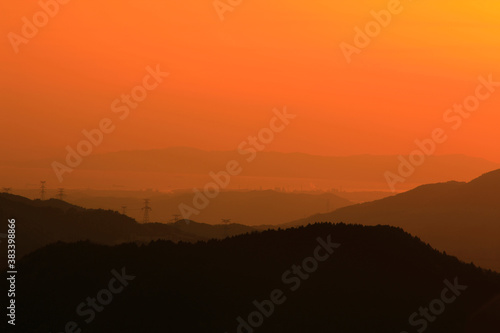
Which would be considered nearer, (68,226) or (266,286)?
(266,286)

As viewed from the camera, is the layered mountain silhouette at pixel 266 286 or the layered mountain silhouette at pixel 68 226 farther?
the layered mountain silhouette at pixel 68 226

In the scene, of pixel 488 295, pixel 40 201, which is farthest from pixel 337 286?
pixel 40 201

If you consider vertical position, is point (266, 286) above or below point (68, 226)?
below

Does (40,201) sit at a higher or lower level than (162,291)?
higher

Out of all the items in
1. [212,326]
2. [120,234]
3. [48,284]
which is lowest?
[212,326]

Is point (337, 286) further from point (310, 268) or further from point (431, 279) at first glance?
point (431, 279)

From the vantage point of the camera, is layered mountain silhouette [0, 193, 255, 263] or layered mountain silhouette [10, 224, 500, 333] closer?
layered mountain silhouette [10, 224, 500, 333]

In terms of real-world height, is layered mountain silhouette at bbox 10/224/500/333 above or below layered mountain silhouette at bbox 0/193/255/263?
below

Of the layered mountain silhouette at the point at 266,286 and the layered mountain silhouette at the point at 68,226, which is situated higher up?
the layered mountain silhouette at the point at 68,226
